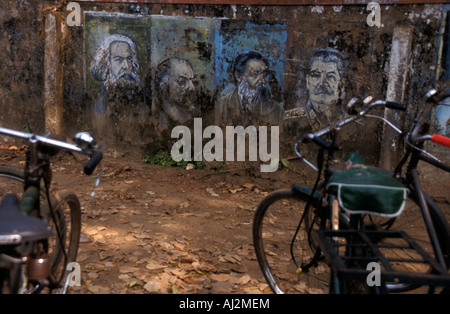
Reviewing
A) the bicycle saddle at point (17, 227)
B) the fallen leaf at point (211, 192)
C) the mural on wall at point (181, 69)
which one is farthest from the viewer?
the mural on wall at point (181, 69)

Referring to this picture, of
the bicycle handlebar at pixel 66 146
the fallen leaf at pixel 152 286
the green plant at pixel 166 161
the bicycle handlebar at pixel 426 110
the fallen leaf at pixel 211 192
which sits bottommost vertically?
the fallen leaf at pixel 152 286

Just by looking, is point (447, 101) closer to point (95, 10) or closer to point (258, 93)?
point (258, 93)

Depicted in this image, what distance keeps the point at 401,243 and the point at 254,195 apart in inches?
135

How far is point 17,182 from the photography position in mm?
2947

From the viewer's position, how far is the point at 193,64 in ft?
22.8

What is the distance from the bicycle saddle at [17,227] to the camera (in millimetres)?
2109

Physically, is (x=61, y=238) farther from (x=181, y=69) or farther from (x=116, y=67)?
(x=116, y=67)

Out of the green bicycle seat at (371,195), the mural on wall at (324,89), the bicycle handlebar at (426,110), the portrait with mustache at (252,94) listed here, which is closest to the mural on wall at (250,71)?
the portrait with mustache at (252,94)

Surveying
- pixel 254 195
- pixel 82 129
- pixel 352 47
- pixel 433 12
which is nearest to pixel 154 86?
pixel 82 129

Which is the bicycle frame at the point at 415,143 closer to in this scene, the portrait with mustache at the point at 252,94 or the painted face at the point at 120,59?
the portrait with mustache at the point at 252,94

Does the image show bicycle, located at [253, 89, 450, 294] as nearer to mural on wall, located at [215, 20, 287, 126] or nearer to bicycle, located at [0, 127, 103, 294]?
bicycle, located at [0, 127, 103, 294]

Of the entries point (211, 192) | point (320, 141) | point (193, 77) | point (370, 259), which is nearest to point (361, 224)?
point (370, 259)

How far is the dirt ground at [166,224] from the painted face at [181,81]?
121cm

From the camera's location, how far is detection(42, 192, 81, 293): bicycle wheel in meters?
2.89
